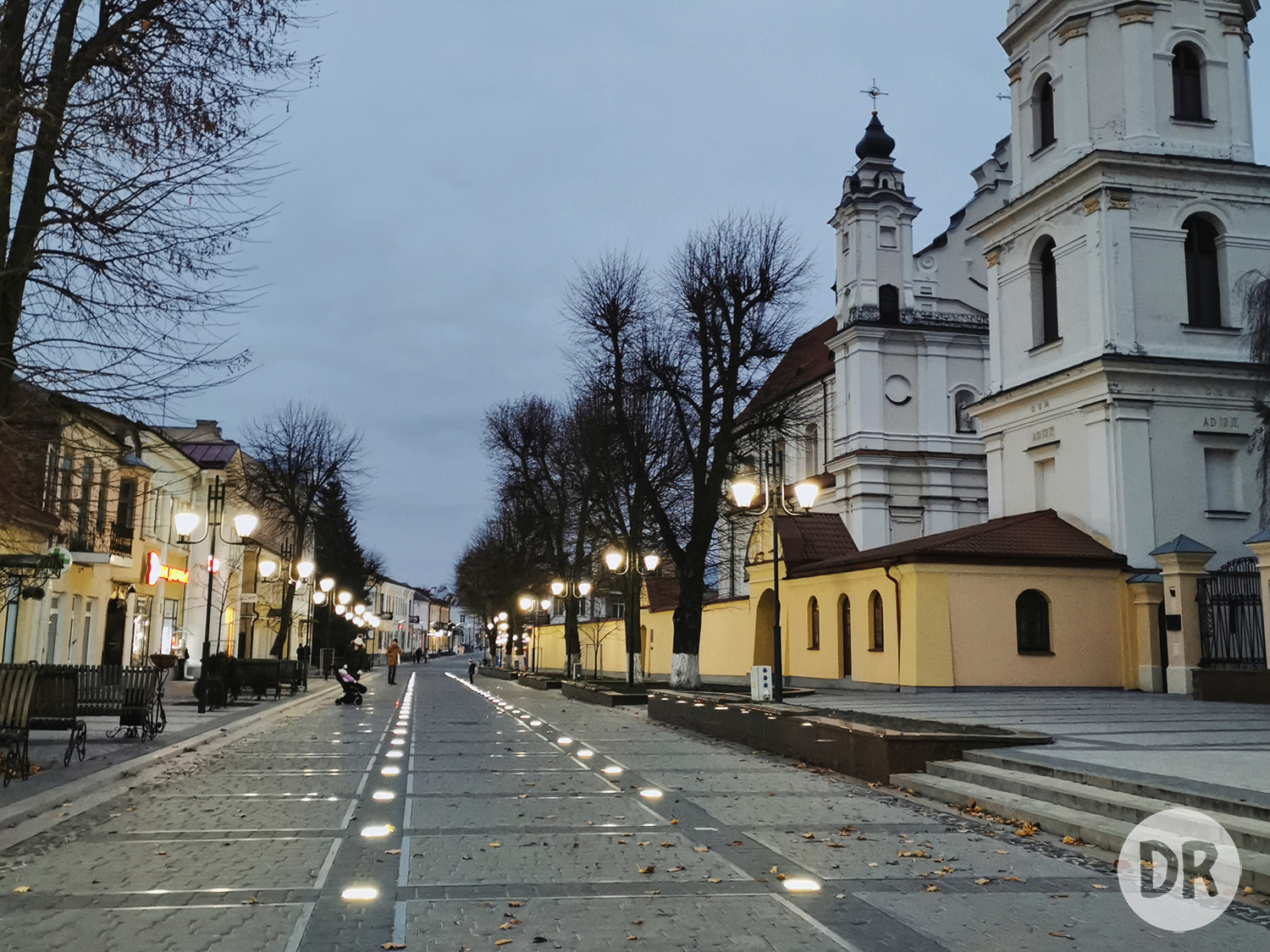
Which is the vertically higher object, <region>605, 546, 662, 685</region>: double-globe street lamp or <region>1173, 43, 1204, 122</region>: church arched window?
<region>1173, 43, 1204, 122</region>: church arched window

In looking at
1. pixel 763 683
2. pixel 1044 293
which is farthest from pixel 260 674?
pixel 1044 293

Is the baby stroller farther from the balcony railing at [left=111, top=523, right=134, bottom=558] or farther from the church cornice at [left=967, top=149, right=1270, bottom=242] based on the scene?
the church cornice at [left=967, top=149, right=1270, bottom=242]

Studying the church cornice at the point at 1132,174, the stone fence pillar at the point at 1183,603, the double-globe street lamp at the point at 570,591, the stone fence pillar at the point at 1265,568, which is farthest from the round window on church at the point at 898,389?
the stone fence pillar at the point at 1265,568

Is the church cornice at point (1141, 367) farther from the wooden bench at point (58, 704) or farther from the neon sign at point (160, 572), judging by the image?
the neon sign at point (160, 572)

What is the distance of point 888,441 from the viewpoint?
49.4 metres

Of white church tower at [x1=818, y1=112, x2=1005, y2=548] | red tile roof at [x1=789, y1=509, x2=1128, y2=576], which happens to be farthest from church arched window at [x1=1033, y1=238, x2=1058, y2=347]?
white church tower at [x1=818, y1=112, x2=1005, y2=548]

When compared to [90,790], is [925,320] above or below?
above

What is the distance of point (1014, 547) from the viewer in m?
28.8

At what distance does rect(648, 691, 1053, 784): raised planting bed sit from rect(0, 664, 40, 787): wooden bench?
9.01 meters

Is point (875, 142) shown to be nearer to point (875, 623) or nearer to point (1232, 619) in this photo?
point (875, 623)

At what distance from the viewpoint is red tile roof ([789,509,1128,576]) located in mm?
28125

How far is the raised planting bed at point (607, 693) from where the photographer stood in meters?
29.1

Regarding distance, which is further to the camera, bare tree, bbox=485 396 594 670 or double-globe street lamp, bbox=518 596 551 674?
double-globe street lamp, bbox=518 596 551 674

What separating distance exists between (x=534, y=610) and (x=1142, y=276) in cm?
4315
